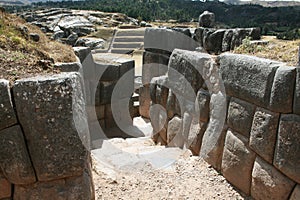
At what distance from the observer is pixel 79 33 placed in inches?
1527

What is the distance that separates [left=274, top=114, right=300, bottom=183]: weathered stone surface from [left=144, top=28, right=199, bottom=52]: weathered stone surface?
582cm

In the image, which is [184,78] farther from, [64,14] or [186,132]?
[64,14]

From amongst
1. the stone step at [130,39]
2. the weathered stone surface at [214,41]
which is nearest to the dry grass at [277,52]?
the weathered stone surface at [214,41]

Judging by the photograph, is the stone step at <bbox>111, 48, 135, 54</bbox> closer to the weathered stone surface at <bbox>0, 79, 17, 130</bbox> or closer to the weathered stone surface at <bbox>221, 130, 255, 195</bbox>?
the weathered stone surface at <bbox>221, 130, 255, 195</bbox>

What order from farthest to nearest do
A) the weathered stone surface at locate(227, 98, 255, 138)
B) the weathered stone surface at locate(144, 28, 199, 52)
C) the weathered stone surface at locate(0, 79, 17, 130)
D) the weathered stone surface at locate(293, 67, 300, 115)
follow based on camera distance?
the weathered stone surface at locate(144, 28, 199, 52), the weathered stone surface at locate(227, 98, 255, 138), the weathered stone surface at locate(293, 67, 300, 115), the weathered stone surface at locate(0, 79, 17, 130)

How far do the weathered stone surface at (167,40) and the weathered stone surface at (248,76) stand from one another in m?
4.95

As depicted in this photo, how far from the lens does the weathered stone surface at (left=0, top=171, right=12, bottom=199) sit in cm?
257

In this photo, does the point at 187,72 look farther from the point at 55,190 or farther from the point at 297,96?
the point at 55,190

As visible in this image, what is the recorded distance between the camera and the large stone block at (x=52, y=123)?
2.42m

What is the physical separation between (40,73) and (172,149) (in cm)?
302

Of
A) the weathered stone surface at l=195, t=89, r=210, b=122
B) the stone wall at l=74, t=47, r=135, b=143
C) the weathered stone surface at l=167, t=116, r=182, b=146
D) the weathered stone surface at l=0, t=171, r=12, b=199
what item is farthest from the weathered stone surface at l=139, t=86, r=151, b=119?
the weathered stone surface at l=0, t=171, r=12, b=199

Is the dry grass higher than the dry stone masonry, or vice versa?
the dry grass

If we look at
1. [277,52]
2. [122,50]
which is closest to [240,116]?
[277,52]

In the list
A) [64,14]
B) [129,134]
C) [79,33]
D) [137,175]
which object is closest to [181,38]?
[129,134]
